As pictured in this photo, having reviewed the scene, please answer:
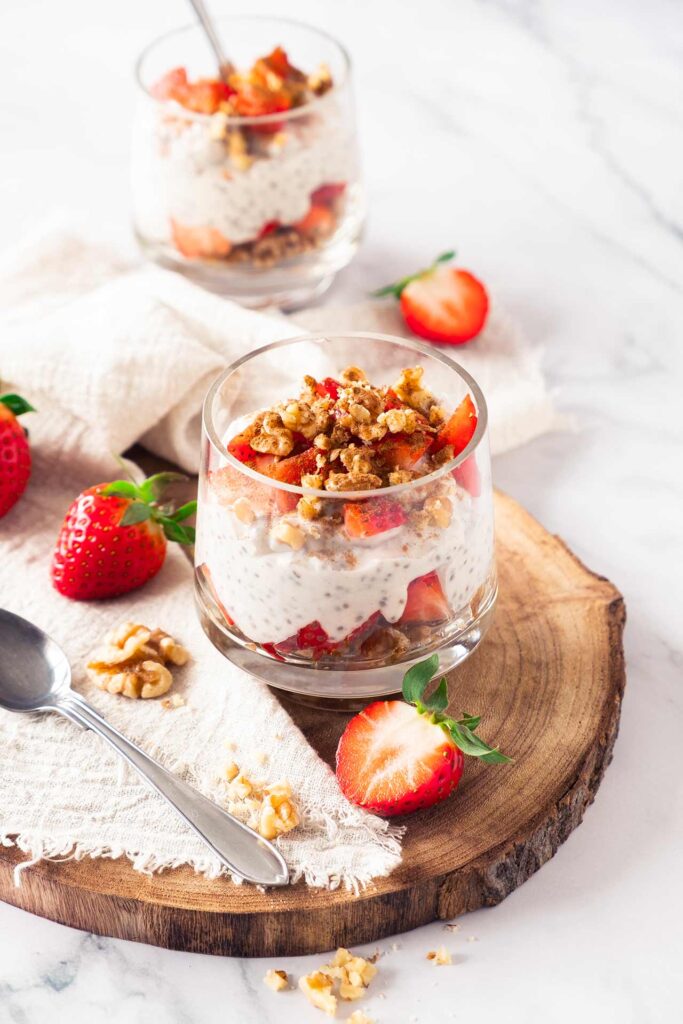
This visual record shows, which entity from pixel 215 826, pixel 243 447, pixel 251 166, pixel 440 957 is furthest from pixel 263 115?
pixel 440 957

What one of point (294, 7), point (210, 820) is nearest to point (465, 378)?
point (210, 820)

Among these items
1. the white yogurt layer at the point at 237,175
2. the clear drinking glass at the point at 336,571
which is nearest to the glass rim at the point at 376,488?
the clear drinking glass at the point at 336,571

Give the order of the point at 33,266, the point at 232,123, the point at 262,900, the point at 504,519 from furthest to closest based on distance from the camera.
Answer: the point at 33,266, the point at 232,123, the point at 504,519, the point at 262,900

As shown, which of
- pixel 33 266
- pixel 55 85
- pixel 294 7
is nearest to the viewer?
pixel 33 266

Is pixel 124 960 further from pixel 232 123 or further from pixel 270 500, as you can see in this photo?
pixel 232 123

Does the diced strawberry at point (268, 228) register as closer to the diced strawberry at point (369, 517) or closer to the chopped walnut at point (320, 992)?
the diced strawberry at point (369, 517)

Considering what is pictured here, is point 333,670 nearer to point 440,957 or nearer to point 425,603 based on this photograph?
point 425,603
